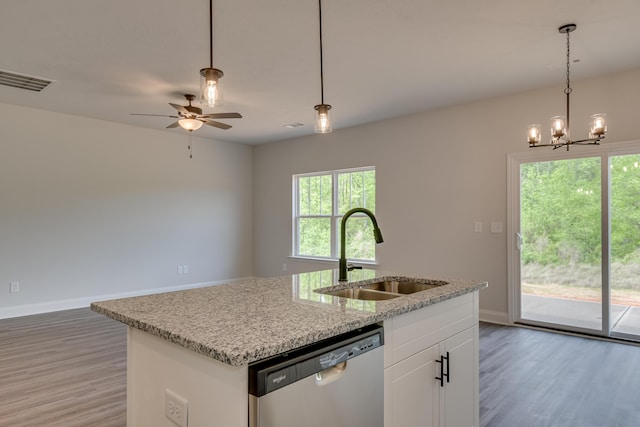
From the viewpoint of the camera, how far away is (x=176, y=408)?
1.20m

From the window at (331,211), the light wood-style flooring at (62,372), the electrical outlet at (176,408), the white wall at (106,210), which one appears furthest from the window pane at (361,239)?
the electrical outlet at (176,408)

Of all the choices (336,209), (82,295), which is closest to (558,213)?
(336,209)

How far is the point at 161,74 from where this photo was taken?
12.7 ft

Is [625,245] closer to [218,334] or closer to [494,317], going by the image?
[494,317]

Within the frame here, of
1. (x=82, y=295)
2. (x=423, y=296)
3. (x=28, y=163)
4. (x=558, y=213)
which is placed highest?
(x=28, y=163)

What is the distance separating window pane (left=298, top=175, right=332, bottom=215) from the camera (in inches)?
264

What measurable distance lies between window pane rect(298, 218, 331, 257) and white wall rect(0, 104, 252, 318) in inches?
52.4

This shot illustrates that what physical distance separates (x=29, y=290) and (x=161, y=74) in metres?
3.45

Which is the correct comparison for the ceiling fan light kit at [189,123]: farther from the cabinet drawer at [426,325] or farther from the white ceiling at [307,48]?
the cabinet drawer at [426,325]

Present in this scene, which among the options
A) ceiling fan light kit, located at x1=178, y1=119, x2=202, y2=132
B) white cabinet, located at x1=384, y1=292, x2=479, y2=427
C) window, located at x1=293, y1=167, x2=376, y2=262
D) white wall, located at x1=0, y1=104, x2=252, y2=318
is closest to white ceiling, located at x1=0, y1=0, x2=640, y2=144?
ceiling fan light kit, located at x1=178, y1=119, x2=202, y2=132

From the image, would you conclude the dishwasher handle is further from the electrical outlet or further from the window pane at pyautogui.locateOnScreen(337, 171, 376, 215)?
the window pane at pyautogui.locateOnScreen(337, 171, 376, 215)

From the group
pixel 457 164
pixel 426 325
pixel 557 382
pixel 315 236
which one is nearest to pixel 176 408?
Result: pixel 426 325

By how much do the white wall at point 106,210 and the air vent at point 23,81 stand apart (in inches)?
38.0

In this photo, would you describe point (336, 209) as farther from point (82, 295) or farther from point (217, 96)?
point (217, 96)
